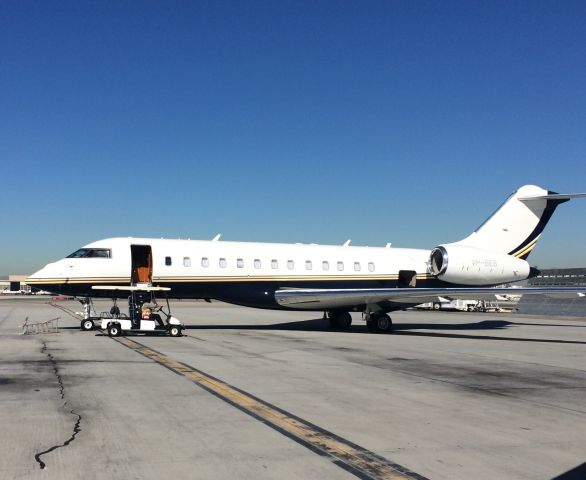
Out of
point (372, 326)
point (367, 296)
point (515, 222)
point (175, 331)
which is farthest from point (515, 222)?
point (175, 331)

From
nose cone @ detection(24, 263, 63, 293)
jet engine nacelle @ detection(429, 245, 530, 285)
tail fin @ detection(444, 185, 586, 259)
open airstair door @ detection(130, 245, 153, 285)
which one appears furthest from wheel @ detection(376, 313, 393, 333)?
nose cone @ detection(24, 263, 63, 293)

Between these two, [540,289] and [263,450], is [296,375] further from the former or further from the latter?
[540,289]

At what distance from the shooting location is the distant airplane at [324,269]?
72.4 ft

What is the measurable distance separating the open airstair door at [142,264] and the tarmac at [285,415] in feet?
23.3

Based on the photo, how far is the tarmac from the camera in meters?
5.61

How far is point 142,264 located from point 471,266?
14.1 metres

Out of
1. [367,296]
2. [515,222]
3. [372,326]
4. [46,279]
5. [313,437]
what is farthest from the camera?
[515,222]

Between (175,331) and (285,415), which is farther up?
(175,331)

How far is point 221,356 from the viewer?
14.3m

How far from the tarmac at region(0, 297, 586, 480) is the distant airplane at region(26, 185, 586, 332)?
682 centimetres

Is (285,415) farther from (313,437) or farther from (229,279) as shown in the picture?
(229,279)

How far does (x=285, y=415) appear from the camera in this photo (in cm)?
776

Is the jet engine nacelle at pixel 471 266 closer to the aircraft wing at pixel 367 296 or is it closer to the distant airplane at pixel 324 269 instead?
the distant airplane at pixel 324 269

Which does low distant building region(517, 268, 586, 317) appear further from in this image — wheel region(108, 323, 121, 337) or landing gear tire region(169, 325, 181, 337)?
wheel region(108, 323, 121, 337)
